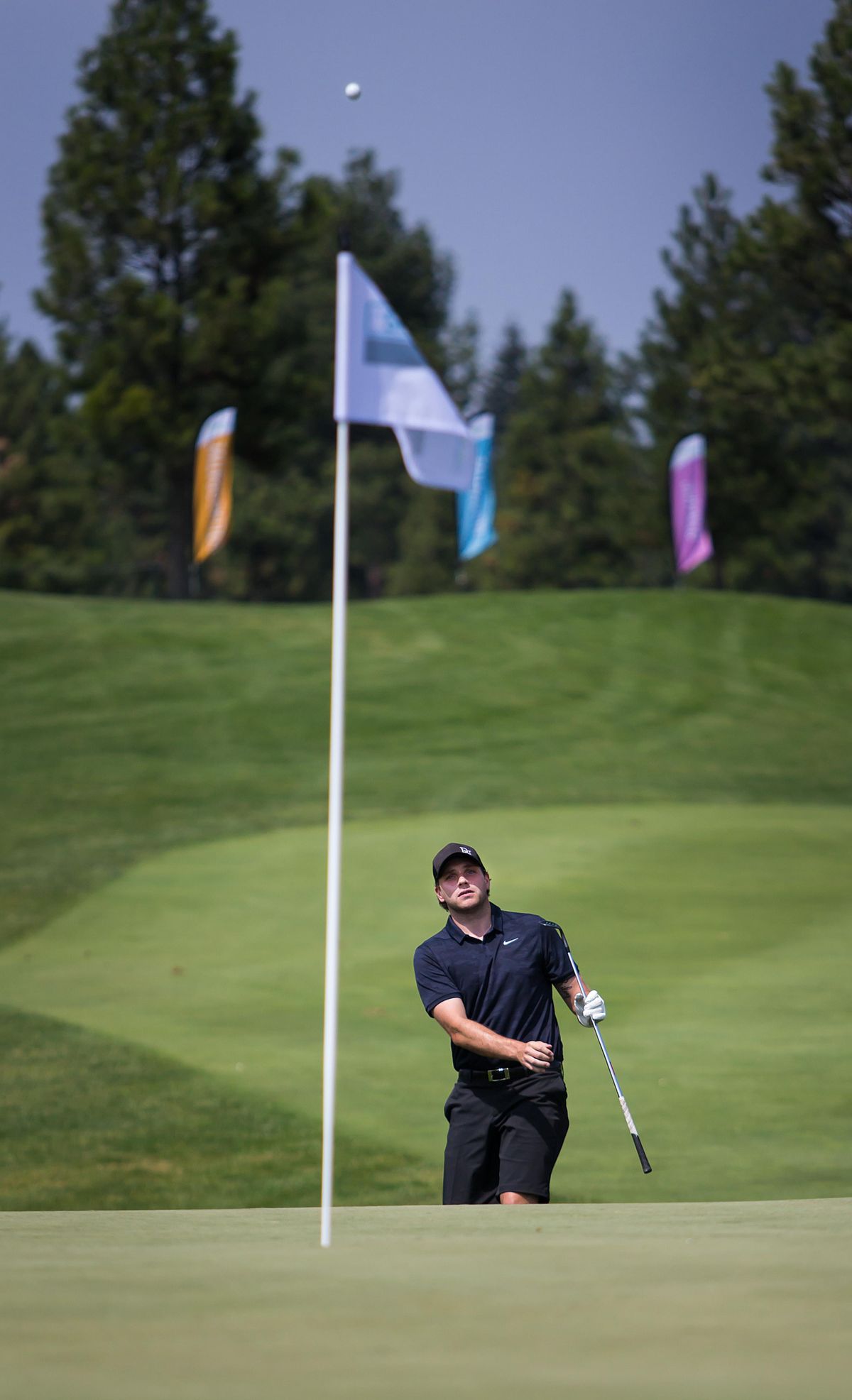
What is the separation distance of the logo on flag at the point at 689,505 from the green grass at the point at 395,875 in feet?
12.4

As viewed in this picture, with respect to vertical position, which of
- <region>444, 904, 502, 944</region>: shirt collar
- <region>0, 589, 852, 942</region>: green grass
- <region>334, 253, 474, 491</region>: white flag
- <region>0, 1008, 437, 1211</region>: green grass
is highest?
<region>334, 253, 474, 491</region>: white flag

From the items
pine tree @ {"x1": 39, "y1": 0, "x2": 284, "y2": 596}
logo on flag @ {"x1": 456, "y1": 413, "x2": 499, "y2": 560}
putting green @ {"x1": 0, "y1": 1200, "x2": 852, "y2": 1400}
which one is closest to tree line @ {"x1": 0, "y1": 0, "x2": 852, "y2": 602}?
pine tree @ {"x1": 39, "y1": 0, "x2": 284, "y2": 596}

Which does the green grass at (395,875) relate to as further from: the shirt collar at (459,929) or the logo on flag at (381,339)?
the logo on flag at (381,339)

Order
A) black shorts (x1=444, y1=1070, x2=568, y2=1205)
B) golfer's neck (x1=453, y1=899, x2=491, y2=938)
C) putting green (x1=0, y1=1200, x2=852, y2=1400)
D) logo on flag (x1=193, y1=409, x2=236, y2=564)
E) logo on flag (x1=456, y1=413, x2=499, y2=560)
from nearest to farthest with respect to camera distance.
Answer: putting green (x1=0, y1=1200, x2=852, y2=1400)
black shorts (x1=444, y1=1070, x2=568, y2=1205)
golfer's neck (x1=453, y1=899, x2=491, y2=938)
logo on flag (x1=456, y1=413, x2=499, y2=560)
logo on flag (x1=193, y1=409, x2=236, y2=564)

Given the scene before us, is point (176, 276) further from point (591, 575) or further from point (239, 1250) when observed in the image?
point (239, 1250)

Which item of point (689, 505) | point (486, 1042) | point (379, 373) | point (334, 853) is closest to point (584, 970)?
point (486, 1042)

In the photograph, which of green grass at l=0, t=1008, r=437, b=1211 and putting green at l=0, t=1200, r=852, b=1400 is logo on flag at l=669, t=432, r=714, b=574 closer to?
green grass at l=0, t=1008, r=437, b=1211

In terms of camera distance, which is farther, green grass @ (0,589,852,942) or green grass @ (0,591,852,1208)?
green grass @ (0,589,852,942)

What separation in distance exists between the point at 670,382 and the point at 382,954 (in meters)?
50.1

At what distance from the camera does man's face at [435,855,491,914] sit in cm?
679

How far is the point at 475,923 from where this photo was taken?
6906mm

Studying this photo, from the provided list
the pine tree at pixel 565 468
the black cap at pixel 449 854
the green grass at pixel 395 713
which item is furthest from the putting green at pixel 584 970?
the pine tree at pixel 565 468

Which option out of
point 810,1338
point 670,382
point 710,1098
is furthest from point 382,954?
point 670,382

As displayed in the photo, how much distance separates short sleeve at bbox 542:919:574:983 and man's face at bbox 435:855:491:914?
29cm
